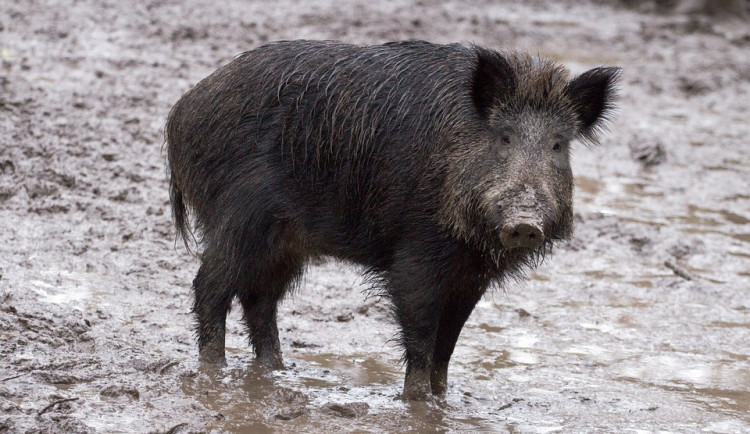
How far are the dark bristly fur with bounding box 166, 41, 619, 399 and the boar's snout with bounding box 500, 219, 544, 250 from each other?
13cm

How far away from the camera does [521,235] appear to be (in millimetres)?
4535

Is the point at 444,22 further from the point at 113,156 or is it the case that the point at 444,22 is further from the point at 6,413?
the point at 6,413

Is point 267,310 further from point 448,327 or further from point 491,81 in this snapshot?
point 491,81

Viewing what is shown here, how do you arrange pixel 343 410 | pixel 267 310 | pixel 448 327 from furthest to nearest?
pixel 267 310 → pixel 448 327 → pixel 343 410

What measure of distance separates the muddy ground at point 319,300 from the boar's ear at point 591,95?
4.52 feet

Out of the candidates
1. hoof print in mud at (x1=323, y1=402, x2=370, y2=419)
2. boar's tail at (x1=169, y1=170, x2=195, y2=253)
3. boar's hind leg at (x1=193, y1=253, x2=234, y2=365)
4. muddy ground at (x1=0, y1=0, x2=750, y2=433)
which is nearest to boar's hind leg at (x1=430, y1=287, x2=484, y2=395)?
muddy ground at (x1=0, y1=0, x2=750, y2=433)

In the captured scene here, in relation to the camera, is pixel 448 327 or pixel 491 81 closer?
pixel 491 81

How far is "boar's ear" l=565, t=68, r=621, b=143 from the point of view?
5.10 m

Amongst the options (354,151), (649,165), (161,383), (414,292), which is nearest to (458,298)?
(414,292)

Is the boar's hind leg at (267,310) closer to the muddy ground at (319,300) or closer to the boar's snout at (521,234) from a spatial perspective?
the muddy ground at (319,300)

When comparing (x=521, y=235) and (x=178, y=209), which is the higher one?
(x=521, y=235)

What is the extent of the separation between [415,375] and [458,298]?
42cm

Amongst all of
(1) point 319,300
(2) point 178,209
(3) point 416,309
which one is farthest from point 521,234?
(1) point 319,300

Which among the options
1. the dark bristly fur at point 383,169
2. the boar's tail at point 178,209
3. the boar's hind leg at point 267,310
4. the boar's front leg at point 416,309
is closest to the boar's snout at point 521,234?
the dark bristly fur at point 383,169
